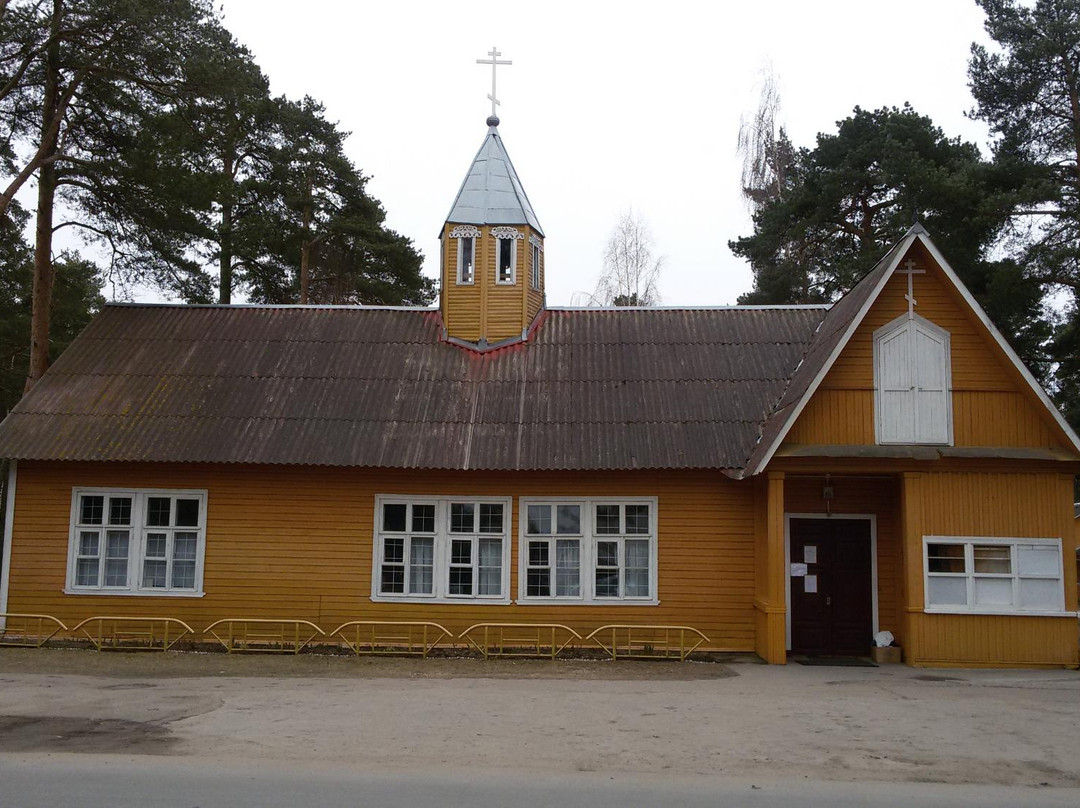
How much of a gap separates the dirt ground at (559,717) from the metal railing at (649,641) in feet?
2.06

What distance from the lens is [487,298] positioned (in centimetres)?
1872

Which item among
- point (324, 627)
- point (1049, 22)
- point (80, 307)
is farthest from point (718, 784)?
point (80, 307)

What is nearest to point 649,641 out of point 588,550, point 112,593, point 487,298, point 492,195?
point 588,550

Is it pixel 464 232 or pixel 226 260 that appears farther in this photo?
pixel 226 260

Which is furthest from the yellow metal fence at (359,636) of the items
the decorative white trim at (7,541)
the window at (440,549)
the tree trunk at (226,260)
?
the tree trunk at (226,260)

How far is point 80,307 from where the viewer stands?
3136 centimetres

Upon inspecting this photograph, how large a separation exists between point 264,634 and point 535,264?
9122mm

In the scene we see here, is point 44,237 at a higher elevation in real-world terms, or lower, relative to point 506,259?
higher

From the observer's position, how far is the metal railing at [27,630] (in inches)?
602

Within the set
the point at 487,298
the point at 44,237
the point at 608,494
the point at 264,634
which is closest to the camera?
the point at 264,634

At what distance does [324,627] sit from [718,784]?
9.50m

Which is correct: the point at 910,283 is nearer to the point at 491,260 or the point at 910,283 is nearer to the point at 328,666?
the point at 491,260

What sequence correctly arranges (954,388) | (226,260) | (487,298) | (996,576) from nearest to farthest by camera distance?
(996,576) < (954,388) < (487,298) < (226,260)

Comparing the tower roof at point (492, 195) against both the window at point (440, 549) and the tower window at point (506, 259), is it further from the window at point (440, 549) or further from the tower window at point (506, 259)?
the window at point (440, 549)
